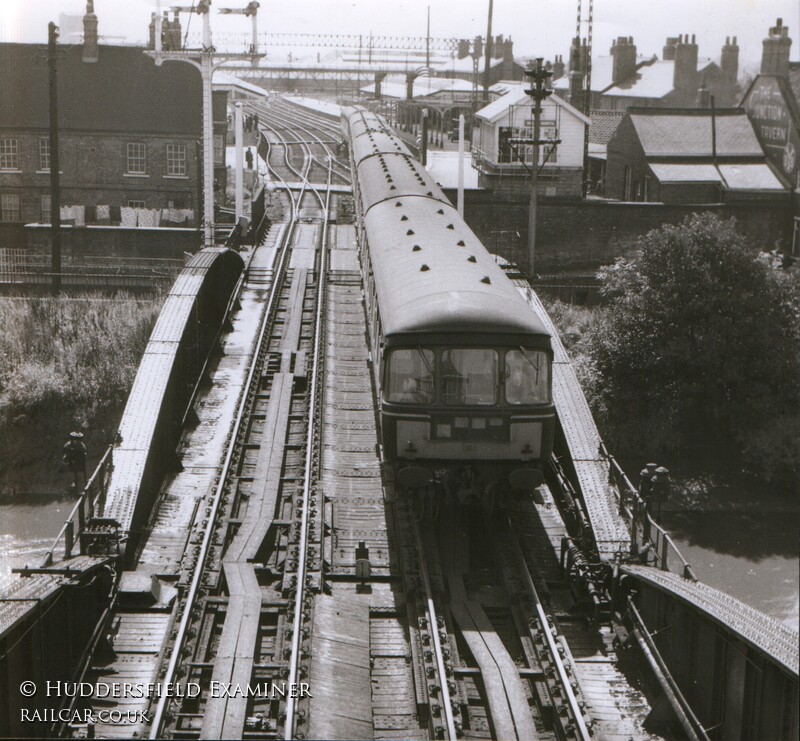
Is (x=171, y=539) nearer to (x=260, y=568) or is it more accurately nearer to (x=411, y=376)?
(x=260, y=568)

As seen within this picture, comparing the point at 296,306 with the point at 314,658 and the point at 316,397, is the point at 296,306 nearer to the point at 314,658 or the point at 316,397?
the point at 316,397

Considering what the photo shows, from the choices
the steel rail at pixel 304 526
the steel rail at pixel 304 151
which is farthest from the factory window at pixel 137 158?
the steel rail at pixel 304 526

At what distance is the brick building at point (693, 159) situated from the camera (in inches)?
1516

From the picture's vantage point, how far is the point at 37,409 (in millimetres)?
25875

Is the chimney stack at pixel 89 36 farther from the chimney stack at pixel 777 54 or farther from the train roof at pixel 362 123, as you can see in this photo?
the chimney stack at pixel 777 54

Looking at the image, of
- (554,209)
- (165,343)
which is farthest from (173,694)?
(554,209)

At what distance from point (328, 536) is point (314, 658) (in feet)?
9.81

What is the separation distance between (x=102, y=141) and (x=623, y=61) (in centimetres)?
3537

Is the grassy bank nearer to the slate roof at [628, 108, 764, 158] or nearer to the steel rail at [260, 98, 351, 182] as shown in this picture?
the steel rail at [260, 98, 351, 182]

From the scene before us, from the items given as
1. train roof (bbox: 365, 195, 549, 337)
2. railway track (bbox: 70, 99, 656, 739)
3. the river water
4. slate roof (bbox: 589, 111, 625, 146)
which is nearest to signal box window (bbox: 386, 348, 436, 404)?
train roof (bbox: 365, 195, 549, 337)

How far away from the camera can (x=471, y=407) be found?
12672 millimetres

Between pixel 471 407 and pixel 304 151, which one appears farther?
pixel 304 151

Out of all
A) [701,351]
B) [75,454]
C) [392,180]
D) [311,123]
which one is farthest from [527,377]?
[311,123]

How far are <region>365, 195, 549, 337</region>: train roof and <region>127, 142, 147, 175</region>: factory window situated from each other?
22.4 metres
